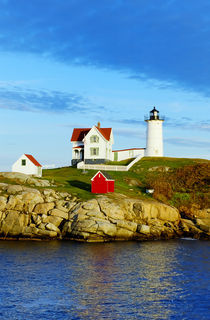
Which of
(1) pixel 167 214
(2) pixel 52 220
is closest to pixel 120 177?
(1) pixel 167 214

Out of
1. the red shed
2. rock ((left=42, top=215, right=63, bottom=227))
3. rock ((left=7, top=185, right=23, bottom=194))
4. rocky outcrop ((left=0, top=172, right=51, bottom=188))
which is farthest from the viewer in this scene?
the red shed

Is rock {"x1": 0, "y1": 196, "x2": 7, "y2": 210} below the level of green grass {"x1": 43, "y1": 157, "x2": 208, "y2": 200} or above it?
below

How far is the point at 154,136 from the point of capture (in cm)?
8594

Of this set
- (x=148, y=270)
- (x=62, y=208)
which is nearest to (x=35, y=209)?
(x=62, y=208)

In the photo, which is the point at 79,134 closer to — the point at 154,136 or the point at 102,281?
the point at 154,136

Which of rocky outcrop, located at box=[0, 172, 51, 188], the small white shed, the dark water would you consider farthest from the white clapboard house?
the dark water

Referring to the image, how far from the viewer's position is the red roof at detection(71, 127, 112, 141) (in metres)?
82.4

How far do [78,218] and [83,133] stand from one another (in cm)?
4210

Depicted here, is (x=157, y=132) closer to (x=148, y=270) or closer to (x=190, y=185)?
(x=190, y=185)

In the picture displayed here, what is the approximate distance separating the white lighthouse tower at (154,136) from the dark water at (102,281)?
145ft

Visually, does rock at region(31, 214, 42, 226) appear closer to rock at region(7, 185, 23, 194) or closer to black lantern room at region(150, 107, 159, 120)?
rock at region(7, 185, 23, 194)

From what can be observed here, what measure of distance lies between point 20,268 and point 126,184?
35657 mm

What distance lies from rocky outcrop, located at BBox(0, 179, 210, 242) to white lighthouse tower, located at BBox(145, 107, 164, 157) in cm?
3585

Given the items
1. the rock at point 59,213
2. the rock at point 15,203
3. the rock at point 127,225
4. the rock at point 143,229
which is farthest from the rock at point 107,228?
the rock at point 15,203
